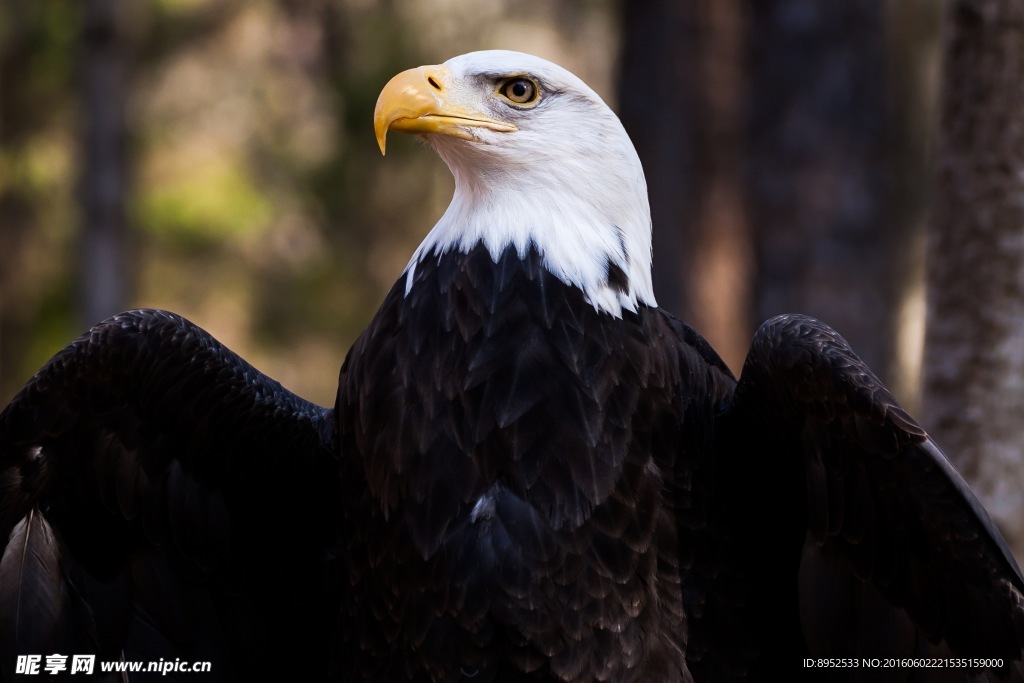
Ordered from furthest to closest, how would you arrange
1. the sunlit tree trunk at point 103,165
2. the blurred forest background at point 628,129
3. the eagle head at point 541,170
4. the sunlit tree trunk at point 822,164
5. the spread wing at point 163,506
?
the sunlit tree trunk at point 103,165, the sunlit tree trunk at point 822,164, the blurred forest background at point 628,129, the spread wing at point 163,506, the eagle head at point 541,170

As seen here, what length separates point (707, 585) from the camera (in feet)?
11.4

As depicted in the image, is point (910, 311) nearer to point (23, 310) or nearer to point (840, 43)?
point (840, 43)

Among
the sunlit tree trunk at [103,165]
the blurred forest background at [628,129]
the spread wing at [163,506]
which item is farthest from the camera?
the sunlit tree trunk at [103,165]

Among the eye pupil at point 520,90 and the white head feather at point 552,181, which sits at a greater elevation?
the eye pupil at point 520,90

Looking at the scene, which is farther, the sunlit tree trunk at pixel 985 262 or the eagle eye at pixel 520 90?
the sunlit tree trunk at pixel 985 262

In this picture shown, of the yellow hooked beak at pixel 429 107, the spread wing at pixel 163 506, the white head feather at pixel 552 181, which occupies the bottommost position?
the spread wing at pixel 163 506

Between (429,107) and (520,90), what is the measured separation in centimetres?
28

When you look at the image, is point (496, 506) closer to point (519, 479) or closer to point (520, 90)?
point (519, 479)

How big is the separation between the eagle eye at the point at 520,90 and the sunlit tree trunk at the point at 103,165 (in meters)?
8.41

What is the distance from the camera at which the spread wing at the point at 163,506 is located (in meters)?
3.47

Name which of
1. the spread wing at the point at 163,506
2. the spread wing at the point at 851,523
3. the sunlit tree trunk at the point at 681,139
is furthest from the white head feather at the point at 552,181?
the sunlit tree trunk at the point at 681,139

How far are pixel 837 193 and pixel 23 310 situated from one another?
11.8m

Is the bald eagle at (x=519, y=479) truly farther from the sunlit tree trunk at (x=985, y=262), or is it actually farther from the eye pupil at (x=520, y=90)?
the sunlit tree trunk at (x=985, y=262)

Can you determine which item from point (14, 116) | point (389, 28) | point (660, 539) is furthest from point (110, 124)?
point (660, 539)
